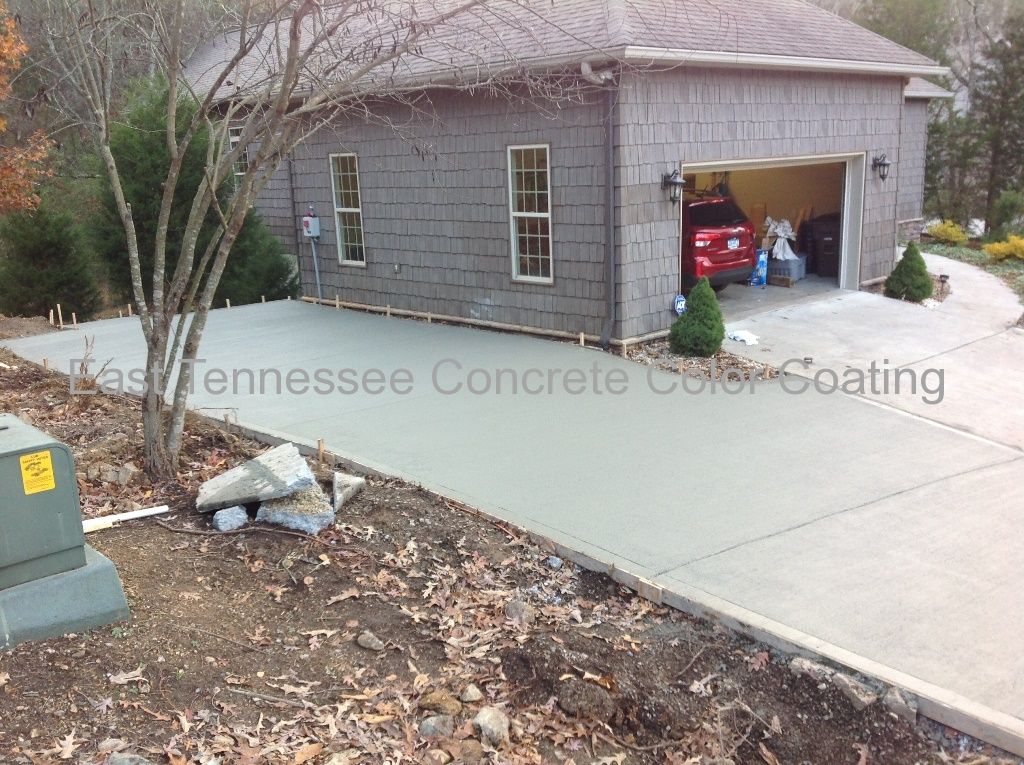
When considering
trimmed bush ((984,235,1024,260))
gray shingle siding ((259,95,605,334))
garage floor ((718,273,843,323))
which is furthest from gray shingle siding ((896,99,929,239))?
gray shingle siding ((259,95,605,334))

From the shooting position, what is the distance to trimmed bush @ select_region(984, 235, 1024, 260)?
1966cm

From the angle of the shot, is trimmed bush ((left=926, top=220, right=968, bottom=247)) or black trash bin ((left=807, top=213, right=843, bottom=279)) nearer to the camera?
black trash bin ((left=807, top=213, right=843, bottom=279))

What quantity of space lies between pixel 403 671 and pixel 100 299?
14719mm

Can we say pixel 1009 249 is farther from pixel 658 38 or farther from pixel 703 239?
pixel 658 38

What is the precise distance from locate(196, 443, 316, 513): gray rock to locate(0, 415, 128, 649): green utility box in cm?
125

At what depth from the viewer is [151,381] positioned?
20.2 ft

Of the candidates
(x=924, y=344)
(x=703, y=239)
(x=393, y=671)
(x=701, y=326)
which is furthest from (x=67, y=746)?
(x=703, y=239)

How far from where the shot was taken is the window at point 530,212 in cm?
1192

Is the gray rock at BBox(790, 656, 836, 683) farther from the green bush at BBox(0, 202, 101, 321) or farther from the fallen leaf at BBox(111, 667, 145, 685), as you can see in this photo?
the green bush at BBox(0, 202, 101, 321)

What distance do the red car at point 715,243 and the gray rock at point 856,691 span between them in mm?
9498

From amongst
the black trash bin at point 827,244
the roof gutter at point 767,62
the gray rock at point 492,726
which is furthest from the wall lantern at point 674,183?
the gray rock at point 492,726

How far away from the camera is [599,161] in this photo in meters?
11.0

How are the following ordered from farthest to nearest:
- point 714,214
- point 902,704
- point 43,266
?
1. point 43,266
2. point 714,214
3. point 902,704

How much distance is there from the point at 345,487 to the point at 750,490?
301 cm
